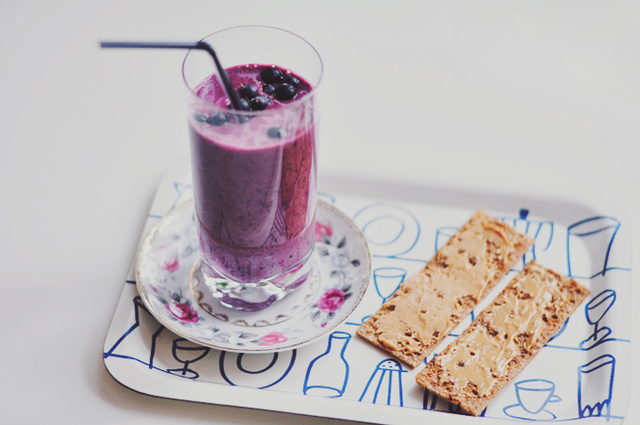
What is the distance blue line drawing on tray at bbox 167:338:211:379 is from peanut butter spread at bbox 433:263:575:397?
0.54 metres

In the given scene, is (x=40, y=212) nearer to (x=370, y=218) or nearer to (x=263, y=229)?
(x=263, y=229)

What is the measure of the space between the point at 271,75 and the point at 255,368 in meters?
0.65

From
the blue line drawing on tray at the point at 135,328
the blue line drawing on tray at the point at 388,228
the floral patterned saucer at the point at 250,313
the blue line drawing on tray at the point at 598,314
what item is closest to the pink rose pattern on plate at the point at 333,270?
the floral patterned saucer at the point at 250,313

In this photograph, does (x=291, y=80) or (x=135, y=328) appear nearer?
(x=291, y=80)

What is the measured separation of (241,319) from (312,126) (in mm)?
508

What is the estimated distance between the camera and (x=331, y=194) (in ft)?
6.22

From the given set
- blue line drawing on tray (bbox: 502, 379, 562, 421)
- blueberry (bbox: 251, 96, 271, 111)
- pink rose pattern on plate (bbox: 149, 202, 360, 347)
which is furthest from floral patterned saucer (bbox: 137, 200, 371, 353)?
blueberry (bbox: 251, 96, 271, 111)

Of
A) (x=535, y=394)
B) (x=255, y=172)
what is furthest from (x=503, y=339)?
(x=255, y=172)

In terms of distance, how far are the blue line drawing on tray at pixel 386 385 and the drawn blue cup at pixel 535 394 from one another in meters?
0.27

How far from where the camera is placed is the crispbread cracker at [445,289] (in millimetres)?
1526

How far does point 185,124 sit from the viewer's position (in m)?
2.22

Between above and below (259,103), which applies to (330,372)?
below

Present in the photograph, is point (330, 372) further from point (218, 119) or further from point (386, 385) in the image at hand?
point (218, 119)

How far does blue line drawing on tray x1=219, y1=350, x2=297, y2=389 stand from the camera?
145cm
